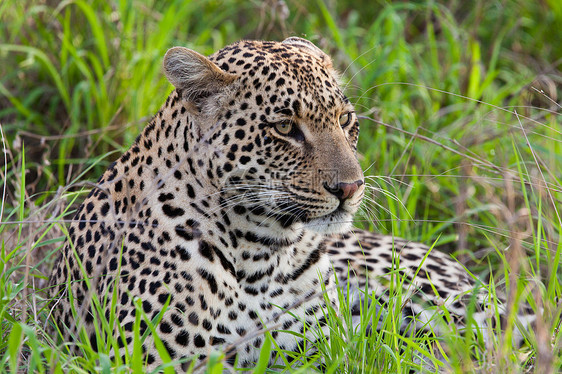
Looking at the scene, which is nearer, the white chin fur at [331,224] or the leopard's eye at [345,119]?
the white chin fur at [331,224]

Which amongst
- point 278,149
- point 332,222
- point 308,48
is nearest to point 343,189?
point 332,222

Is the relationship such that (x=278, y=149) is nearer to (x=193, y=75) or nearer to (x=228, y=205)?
(x=228, y=205)

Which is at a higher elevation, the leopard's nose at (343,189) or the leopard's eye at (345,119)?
the leopard's eye at (345,119)

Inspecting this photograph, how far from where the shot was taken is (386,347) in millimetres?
3779

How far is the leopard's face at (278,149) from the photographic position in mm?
4078

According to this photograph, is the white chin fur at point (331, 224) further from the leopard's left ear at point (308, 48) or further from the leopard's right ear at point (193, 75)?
the leopard's left ear at point (308, 48)

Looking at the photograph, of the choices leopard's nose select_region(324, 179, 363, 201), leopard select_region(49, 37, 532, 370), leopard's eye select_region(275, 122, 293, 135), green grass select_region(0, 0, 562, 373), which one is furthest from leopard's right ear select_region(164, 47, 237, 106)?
green grass select_region(0, 0, 562, 373)

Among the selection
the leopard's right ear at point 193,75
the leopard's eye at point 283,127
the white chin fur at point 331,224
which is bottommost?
the white chin fur at point 331,224

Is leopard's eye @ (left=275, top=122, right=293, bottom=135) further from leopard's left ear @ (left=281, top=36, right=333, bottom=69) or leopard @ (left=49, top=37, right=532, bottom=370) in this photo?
leopard's left ear @ (left=281, top=36, right=333, bottom=69)

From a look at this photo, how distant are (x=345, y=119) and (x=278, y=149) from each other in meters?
0.51

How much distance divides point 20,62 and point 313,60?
4.16m

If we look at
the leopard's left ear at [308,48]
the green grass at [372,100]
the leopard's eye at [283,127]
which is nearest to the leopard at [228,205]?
the leopard's eye at [283,127]

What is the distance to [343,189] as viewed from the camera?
404 centimetres

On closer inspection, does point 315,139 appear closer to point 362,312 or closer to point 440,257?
point 362,312
